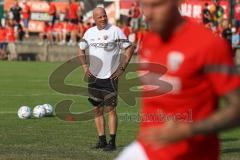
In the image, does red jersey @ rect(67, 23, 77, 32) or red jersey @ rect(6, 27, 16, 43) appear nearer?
red jersey @ rect(6, 27, 16, 43)

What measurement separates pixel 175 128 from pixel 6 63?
32.1 metres

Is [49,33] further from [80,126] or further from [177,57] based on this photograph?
[177,57]

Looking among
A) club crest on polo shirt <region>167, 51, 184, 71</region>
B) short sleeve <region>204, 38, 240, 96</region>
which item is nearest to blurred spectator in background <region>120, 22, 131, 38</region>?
club crest on polo shirt <region>167, 51, 184, 71</region>

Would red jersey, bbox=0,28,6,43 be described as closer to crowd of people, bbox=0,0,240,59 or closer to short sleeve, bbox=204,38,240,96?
crowd of people, bbox=0,0,240,59

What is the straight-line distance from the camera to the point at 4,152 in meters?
12.1

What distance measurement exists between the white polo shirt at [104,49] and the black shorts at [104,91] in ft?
0.29

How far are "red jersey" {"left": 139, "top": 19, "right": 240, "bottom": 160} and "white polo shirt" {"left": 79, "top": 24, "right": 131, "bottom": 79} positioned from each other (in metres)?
7.91

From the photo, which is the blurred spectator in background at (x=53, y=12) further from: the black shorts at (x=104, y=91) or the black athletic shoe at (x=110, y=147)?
the black athletic shoe at (x=110, y=147)

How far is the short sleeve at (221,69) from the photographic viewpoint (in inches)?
176

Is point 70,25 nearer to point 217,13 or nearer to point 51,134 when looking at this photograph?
point 217,13

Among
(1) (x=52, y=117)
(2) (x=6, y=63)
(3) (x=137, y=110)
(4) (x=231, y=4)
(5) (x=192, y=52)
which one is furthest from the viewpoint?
(4) (x=231, y=4)

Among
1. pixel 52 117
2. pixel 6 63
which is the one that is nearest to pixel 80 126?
pixel 52 117

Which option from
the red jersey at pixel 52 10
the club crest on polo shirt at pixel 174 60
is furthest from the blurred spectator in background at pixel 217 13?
the club crest on polo shirt at pixel 174 60

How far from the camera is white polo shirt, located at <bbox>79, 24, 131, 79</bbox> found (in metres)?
12.9
